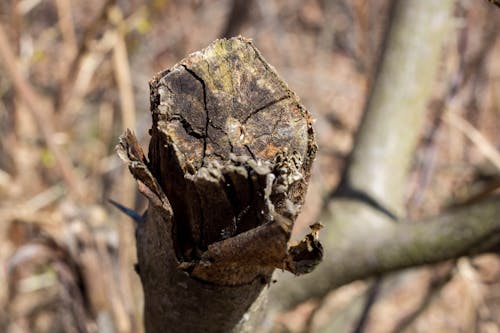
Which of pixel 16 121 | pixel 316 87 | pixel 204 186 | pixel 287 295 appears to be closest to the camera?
pixel 204 186

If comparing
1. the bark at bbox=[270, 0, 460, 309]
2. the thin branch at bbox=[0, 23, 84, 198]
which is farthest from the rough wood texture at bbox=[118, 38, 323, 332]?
the thin branch at bbox=[0, 23, 84, 198]

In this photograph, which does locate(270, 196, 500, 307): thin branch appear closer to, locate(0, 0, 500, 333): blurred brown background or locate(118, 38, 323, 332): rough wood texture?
locate(0, 0, 500, 333): blurred brown background

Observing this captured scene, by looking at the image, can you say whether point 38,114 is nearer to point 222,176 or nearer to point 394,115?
point 394,115

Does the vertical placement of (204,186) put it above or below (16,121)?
below

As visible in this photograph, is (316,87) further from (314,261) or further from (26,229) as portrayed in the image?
(314,261)

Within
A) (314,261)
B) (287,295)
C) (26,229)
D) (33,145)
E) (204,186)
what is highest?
(33,145)

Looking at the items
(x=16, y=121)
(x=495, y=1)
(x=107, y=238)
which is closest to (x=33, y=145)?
(x=16, y=121)

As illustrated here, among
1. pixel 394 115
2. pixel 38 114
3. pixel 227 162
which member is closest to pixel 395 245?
pixel 394 115
